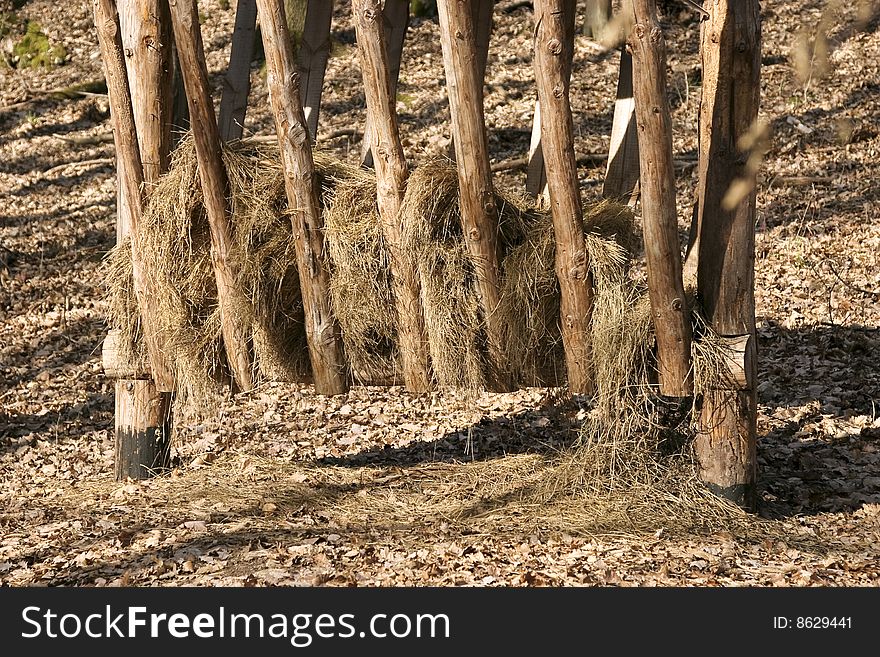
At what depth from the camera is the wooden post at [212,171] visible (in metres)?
5.17

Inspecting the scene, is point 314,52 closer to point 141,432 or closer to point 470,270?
point 470,270

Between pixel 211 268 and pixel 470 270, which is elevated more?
pixel 211 268

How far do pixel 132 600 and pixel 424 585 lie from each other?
128cm

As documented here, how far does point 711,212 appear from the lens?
4.97m

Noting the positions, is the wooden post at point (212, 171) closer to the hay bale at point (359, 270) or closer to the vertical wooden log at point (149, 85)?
the vertical wooden log at point (149, 85)

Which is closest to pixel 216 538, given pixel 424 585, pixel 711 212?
pixel 424 585

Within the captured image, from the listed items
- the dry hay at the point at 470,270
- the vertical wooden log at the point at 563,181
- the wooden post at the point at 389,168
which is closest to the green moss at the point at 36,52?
the wooden post at the point at 389,168

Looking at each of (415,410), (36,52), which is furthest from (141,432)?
(36,52)

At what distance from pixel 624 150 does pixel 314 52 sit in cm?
235

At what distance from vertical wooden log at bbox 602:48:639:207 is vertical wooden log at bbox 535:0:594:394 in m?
1.55

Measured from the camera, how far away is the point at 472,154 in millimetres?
5016

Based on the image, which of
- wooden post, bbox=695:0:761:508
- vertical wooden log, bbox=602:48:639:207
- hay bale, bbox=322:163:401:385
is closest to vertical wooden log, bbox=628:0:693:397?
wooden post, bbox=695:0:761:508

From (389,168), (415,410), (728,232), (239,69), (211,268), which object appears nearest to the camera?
(728,232)

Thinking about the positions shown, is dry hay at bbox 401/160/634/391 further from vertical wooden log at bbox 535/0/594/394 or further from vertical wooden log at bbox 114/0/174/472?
vertical wooden log at bbox 114/0/174/472
